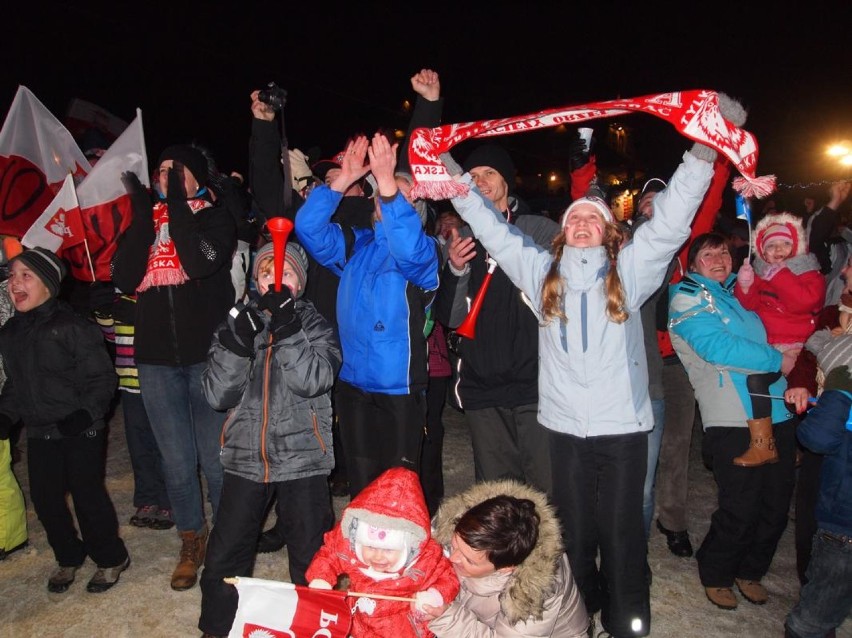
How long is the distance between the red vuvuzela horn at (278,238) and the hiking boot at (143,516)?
253 centimetres

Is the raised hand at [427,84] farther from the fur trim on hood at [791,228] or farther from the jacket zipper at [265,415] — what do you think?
the fur trim on hood at [791,228]

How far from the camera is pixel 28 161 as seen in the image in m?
4.54

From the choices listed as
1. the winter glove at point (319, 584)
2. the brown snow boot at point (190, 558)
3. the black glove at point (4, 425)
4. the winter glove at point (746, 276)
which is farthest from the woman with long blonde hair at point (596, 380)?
the black glove at point (4, 425)

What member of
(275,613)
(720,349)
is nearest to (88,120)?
(275,613)

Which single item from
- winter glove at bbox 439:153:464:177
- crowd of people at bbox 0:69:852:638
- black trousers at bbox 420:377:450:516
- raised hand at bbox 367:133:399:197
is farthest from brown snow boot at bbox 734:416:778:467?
raised hand at bbox 367:133:399:197

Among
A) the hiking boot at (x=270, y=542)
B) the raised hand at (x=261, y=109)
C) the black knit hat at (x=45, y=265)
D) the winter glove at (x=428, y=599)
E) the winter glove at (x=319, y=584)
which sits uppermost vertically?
the raised hand at (x=261, y=109)

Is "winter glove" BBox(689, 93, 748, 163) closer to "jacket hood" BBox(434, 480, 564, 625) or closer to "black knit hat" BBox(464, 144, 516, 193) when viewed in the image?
"black knit hat" BBox(464, 144, 516, 193)

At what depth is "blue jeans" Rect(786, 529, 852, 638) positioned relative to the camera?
2.71 meters

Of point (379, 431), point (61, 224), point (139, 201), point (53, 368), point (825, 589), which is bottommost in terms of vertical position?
point (825, 589)

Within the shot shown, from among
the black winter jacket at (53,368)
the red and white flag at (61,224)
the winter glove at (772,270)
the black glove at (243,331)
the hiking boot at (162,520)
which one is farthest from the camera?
the hiking boot at (162,520)

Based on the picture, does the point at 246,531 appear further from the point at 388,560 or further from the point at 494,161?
the point at 494,161

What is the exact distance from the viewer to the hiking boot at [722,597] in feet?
11.2

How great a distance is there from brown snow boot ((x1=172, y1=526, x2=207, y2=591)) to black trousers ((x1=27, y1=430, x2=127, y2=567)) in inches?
15.7

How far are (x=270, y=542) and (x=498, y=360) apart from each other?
208cm
